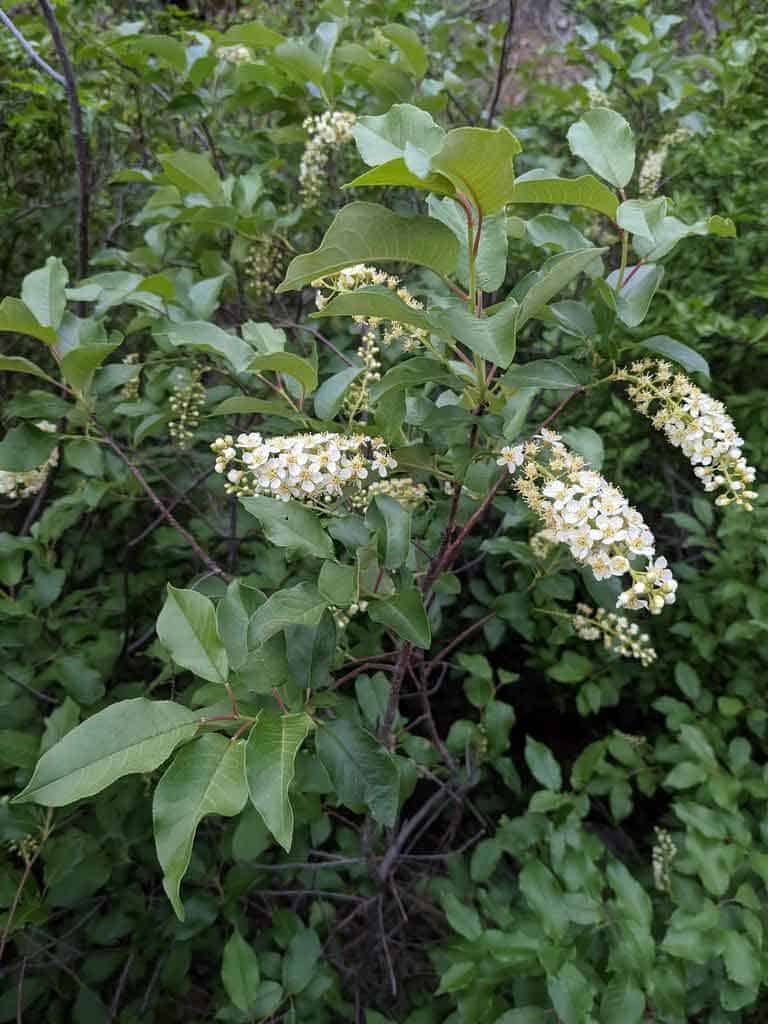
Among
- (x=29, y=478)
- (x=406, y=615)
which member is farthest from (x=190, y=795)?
(x=29, y=478)

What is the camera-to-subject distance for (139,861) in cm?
155

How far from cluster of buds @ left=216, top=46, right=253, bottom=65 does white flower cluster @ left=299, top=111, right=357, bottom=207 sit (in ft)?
0.86

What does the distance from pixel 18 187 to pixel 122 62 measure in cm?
71

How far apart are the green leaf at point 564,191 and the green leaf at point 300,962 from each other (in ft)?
4.22

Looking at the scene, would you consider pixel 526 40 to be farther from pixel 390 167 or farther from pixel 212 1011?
pixel 212 1011

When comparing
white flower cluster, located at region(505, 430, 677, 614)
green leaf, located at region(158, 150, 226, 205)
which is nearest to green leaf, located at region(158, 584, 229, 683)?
white flower cluster, located at region(505, 430, 677, 614)

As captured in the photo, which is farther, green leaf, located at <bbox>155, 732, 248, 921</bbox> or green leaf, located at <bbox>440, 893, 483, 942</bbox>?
green leaf, located at <bbox>440, 893, 483, 942</bbox>

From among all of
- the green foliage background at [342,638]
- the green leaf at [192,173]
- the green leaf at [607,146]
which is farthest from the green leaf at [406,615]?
the green leaf at [192,173]

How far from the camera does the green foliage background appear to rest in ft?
3.69

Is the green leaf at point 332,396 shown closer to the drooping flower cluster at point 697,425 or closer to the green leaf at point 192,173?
the drooping flower cluster at point 697,425

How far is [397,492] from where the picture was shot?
106 centimetres

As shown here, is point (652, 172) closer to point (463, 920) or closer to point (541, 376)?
point (541, 376)

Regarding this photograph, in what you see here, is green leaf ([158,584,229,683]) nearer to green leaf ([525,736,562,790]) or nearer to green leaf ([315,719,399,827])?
green leaf ([315,719,399,827])

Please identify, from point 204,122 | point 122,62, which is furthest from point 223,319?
point 122,62
